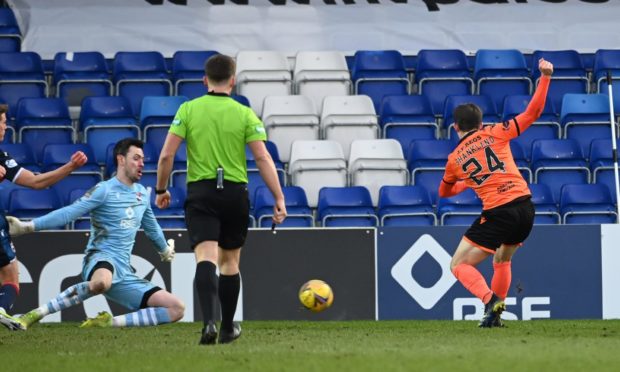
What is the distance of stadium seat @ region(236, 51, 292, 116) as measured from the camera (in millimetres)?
17703

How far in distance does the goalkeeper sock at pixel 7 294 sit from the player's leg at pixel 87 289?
50 centimetres

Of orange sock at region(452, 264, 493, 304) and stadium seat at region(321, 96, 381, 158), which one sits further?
stadium seat at region(321, 96, 381, 158)

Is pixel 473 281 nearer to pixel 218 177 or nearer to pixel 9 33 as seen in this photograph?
pixel 218 177

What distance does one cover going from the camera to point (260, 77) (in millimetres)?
17766

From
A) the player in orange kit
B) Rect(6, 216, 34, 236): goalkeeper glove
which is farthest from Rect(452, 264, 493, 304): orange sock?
Rect(6, 216, 34, 236): goalkeeper glove

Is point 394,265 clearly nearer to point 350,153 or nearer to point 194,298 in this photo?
point 194,298

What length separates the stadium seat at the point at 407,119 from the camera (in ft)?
56.0

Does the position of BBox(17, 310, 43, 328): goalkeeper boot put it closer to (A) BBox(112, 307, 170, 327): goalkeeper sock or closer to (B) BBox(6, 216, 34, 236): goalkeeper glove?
(A) BBox(112, 307, 170, 327): goalkeeper sock

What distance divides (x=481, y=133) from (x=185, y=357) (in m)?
4.15

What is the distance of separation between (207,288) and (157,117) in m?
8.21

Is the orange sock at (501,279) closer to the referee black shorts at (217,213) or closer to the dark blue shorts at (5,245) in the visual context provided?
the referee black shorts at (217,213)

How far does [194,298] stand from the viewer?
43.7 feet

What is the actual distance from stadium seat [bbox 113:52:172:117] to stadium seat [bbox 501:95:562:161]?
4.69m

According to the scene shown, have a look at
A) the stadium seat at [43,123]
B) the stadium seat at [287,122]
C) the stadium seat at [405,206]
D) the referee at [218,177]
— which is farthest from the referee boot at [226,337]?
the stadium seat at [43,123]
